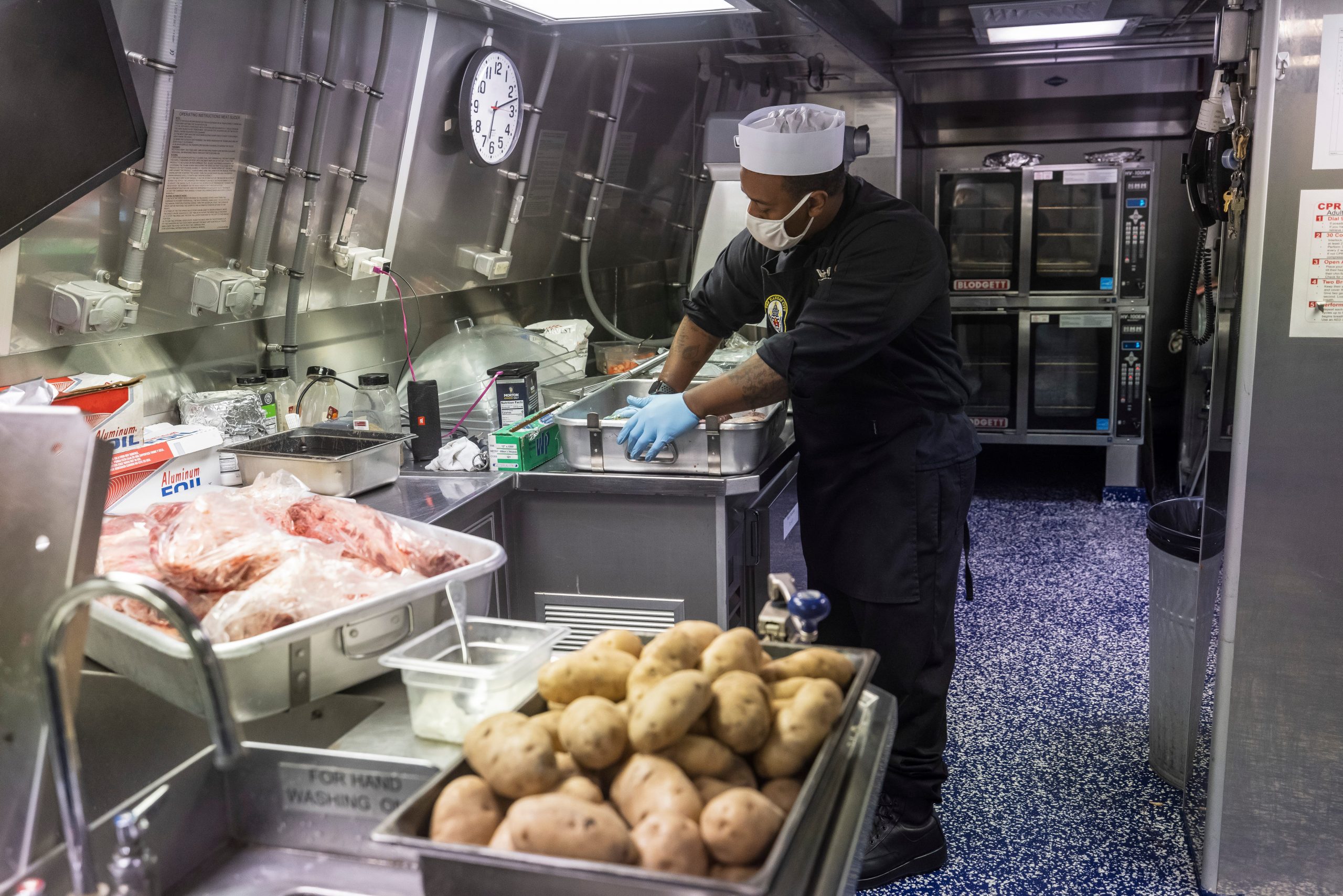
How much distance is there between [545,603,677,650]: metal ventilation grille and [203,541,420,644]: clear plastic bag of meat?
1.31 meters

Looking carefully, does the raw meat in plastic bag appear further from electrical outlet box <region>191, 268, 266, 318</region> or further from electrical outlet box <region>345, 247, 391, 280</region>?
electrical outlet box <region>345, 247, 391, 280</region>

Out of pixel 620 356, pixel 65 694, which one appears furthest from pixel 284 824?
pixel 620 356

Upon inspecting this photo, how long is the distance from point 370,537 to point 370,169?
1633 mm

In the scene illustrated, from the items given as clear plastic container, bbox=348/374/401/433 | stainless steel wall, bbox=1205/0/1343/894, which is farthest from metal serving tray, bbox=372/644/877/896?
clear plastic container, bbox=348/374/401/433

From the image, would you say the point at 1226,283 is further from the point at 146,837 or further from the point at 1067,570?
the point at 146,837

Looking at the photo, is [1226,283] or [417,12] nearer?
[1226,283]

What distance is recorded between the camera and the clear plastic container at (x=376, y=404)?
2.95 m

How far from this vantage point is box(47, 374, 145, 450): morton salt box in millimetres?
2232

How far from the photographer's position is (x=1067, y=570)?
15.3 ft

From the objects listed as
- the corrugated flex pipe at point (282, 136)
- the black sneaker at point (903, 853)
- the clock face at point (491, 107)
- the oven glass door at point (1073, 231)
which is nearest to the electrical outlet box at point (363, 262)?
the corrugated flex pipe at point (282, 136)

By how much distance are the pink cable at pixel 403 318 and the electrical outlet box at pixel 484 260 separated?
280 millimetres

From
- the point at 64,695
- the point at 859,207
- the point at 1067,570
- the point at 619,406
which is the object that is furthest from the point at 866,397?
the point at 1067,570

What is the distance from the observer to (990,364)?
239 inches

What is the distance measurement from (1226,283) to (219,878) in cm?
260
